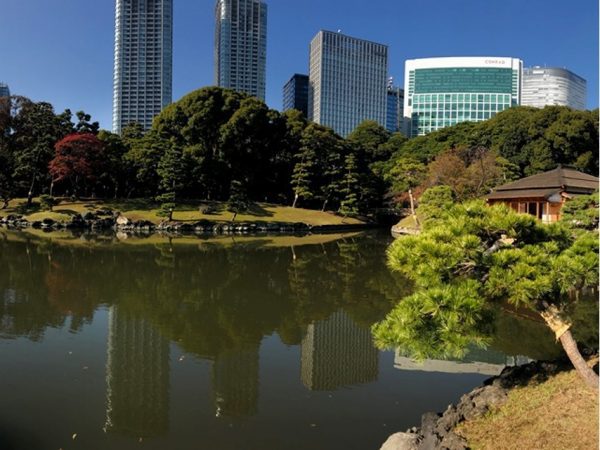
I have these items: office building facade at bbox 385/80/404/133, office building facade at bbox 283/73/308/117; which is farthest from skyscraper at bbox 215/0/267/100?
office building facade at bbox 385/80/404/133

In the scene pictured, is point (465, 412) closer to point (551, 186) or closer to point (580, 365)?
point (580, 365)

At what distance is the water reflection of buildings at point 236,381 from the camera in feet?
17.7

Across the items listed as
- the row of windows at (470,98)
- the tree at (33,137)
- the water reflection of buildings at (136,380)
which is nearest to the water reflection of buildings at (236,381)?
the water reflection of buildings at (136,380)

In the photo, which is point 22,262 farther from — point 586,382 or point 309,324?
point 586,382

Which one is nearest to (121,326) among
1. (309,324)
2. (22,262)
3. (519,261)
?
(309,324)

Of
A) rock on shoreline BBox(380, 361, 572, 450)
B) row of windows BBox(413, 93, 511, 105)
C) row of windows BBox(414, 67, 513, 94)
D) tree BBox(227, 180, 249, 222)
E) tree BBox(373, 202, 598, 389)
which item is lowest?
rock on shoreline BBox(380, 361, 572, 450)

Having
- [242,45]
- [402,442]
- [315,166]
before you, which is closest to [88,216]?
[315,166]

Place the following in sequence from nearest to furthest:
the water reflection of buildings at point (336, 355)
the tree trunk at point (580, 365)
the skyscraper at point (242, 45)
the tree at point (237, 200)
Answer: the tree trunk at point (580, 365)
the water reflection of buildings at point (336, 355)
the tree at point (237, 200)
the skyscraper at point (242, 45)

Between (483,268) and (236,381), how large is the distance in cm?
365

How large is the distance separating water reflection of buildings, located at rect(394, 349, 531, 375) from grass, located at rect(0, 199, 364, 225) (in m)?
25.0

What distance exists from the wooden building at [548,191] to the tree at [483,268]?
619 inches

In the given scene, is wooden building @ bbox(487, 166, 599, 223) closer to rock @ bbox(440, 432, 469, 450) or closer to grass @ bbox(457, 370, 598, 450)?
grass @ bbox(457, 370, 598, 450)

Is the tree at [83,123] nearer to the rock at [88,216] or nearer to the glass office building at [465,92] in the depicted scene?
the rock at [88,216]

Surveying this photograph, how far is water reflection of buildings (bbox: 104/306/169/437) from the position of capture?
5.07 metres
